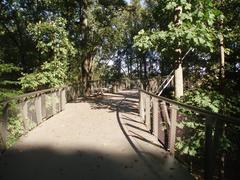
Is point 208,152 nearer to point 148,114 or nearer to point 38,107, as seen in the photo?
point 148,114

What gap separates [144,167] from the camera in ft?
20.0

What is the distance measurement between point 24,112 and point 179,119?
4.38 meters

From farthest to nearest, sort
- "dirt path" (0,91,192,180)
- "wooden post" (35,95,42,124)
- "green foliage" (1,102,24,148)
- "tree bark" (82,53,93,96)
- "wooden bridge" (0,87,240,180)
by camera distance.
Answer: "tree bark" (82,53,93,96), "wooden post" (35,95,42,124), "green foliage" (1,102,24,148), "dirt path" (0,91,192,180), "wooden bridge" (0,87,240,180)

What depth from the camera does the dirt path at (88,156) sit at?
5.71m

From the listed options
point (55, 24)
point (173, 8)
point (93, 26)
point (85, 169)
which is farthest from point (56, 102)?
point (93, 26)

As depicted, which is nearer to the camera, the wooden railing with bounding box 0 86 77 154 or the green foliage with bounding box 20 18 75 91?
the wooden railing with bounding box 0 86 77 154

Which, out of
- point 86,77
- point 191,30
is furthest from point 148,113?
point 86,77

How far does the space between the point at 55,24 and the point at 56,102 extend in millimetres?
4613

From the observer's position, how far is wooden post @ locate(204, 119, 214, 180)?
487cm

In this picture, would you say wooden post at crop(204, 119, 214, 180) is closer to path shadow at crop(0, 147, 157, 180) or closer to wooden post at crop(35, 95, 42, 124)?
path shadow at crop(0, 147, 157, 180)

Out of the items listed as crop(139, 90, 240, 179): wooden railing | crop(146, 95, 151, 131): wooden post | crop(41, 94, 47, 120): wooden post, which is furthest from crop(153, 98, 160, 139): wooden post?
crop(41, 94, 47, 120): wooden post

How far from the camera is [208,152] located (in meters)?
4.93

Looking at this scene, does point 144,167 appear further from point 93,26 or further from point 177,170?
point 93,26

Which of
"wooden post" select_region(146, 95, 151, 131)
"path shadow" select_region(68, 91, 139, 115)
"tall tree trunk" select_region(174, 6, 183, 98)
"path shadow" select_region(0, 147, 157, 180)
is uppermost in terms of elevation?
"tall tree trunk" select_region(174, 6, 183, 98)
